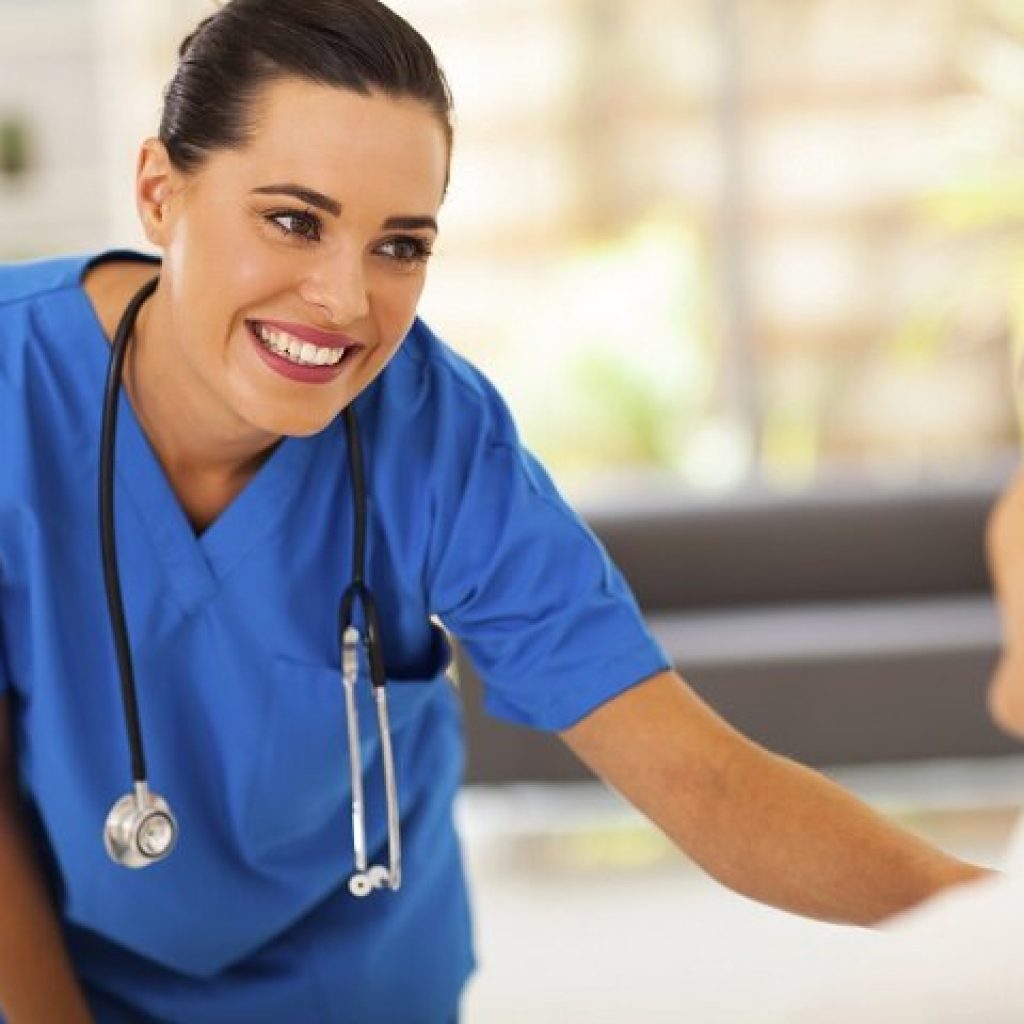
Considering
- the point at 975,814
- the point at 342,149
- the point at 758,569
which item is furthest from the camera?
the point at 758,569

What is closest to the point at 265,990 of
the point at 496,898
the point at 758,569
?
the point at 496,898

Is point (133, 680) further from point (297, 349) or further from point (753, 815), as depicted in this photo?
point (753, 815)

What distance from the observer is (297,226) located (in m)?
1.38

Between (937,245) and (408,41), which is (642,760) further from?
(937,245)

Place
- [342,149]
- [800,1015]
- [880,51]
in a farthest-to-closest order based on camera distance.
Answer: [880,51] → [342,149] → [800,1015]

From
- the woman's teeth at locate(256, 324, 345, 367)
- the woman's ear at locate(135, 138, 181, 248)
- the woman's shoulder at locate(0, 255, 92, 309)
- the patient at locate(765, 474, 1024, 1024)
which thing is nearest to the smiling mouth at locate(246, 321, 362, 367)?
the woman's teeth at locate(256, 324, 345, 367)

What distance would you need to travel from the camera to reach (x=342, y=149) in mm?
1356

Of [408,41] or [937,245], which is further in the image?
[937,245]

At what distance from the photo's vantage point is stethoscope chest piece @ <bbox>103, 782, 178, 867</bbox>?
1.43m

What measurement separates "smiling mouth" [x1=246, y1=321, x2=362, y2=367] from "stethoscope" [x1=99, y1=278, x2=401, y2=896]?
135 millimetres

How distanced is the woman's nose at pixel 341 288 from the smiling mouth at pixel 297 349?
0.09 feet

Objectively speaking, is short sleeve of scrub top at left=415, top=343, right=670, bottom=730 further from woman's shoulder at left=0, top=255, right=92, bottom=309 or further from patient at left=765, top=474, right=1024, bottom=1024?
patient at left=765, top=474, right=1024, bottom=1024

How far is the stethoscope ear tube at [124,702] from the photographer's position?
4.72ft

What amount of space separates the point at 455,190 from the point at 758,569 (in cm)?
220
